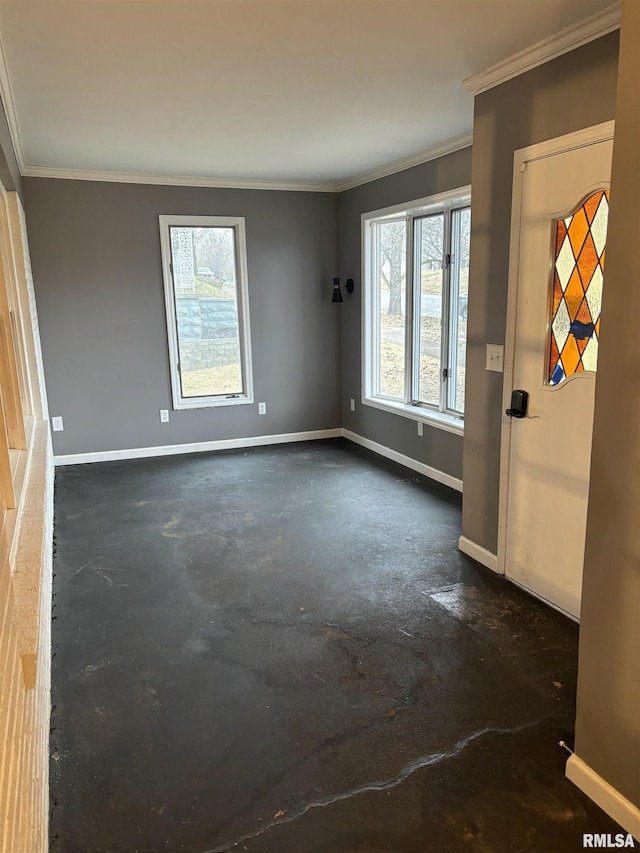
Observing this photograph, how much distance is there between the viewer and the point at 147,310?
5344mm

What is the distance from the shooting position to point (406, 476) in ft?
15.9

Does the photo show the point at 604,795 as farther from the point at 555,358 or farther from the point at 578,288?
the point at 578,288

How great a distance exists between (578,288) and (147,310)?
3.91 metres

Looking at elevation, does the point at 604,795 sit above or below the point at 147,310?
below

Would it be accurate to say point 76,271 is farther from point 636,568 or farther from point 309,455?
point 636,568

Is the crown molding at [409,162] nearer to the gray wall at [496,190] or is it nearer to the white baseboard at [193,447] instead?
the gray wall at [496,190]

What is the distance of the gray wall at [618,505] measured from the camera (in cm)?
147

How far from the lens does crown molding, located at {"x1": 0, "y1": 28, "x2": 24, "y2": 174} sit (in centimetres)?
257

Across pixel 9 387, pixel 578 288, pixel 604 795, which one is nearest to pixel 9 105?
pixel 9 387

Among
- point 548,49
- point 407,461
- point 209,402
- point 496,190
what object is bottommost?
point 407,461

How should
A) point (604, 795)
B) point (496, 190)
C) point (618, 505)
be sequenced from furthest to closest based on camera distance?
point (496, 190) → point (604, 795) → point (618, 505)

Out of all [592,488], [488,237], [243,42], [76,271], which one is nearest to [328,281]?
[76,271]

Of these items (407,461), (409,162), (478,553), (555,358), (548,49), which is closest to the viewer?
(548,49)

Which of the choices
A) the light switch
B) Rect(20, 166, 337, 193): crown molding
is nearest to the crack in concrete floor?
the light switch
